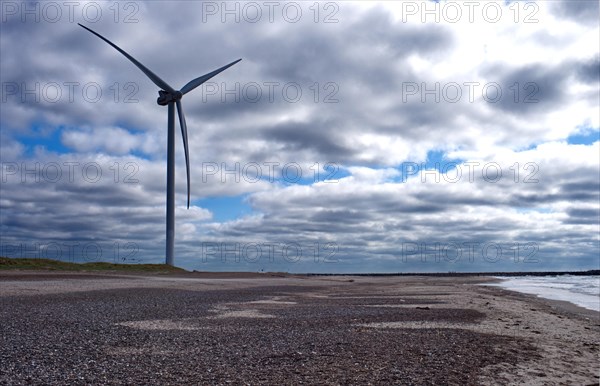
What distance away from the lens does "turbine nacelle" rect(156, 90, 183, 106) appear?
78250 millimetres

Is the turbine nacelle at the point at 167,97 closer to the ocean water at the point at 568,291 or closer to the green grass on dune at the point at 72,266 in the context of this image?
the green grass on dune at the point at 72,266

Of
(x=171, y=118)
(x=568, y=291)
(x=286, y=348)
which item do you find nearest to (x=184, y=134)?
(x=171, y=118)

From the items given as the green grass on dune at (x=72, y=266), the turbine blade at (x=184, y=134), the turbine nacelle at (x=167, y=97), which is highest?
the turbine nacelle at (x=167, y=97)

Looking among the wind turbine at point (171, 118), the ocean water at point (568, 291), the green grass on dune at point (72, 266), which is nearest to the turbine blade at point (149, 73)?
the wind turbine at point (171, 118)

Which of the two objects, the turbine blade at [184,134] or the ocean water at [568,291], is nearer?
the ocean water at [568,291]

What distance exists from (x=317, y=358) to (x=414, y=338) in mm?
4947

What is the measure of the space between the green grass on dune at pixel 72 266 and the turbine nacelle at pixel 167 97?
932 inches

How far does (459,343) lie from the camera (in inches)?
706

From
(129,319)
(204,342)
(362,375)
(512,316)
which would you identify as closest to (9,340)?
(204,342)

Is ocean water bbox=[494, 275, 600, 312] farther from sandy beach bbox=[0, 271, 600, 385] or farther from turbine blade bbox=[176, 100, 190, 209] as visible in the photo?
turbine blade bbox=[176, 100, 190, 209]

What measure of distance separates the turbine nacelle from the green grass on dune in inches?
932

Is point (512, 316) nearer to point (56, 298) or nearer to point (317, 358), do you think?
point (317, 358)

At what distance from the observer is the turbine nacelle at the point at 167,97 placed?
78250mm

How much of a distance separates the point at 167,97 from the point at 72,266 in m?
26.2
